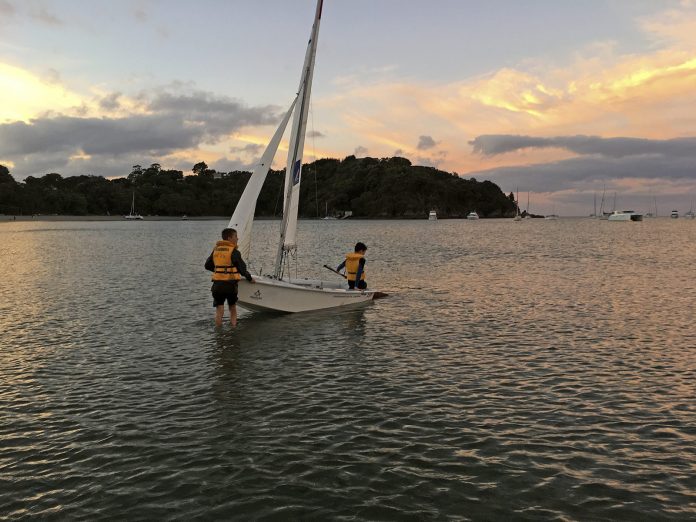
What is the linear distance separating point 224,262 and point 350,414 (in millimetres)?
7198

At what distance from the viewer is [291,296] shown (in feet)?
63.6

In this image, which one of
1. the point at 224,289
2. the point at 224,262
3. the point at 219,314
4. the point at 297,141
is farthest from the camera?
the point at 297,141

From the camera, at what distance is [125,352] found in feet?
47.4

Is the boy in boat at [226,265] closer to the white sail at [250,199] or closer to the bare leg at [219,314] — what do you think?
the bare leg at [219,314]

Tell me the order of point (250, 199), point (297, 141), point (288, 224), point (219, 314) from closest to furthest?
point (219, 314) < point (250, 199) < point (297, 141) < point (288, 224)

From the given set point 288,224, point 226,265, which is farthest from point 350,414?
point 288,224

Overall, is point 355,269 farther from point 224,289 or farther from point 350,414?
point 350,414

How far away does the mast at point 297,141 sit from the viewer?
19641 mm

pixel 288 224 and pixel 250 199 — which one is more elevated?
pixel 250 199

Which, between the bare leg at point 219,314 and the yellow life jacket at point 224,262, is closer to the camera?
the yellow life jacket at point 224,262

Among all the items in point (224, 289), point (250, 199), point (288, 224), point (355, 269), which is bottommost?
point (224, 289)

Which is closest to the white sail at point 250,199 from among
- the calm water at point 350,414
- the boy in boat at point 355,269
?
the calm water at point 350,414

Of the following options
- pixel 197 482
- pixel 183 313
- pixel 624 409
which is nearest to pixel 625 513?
pixel 624 409

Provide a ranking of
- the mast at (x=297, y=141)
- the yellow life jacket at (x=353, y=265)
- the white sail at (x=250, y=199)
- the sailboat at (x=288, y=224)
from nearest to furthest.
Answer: the white sail at (x=250, y=199) < the sailboat at (x=288, y=224) < the mast at (x=297, y=141) < the yellow life jacket at (x=353, y=265)
